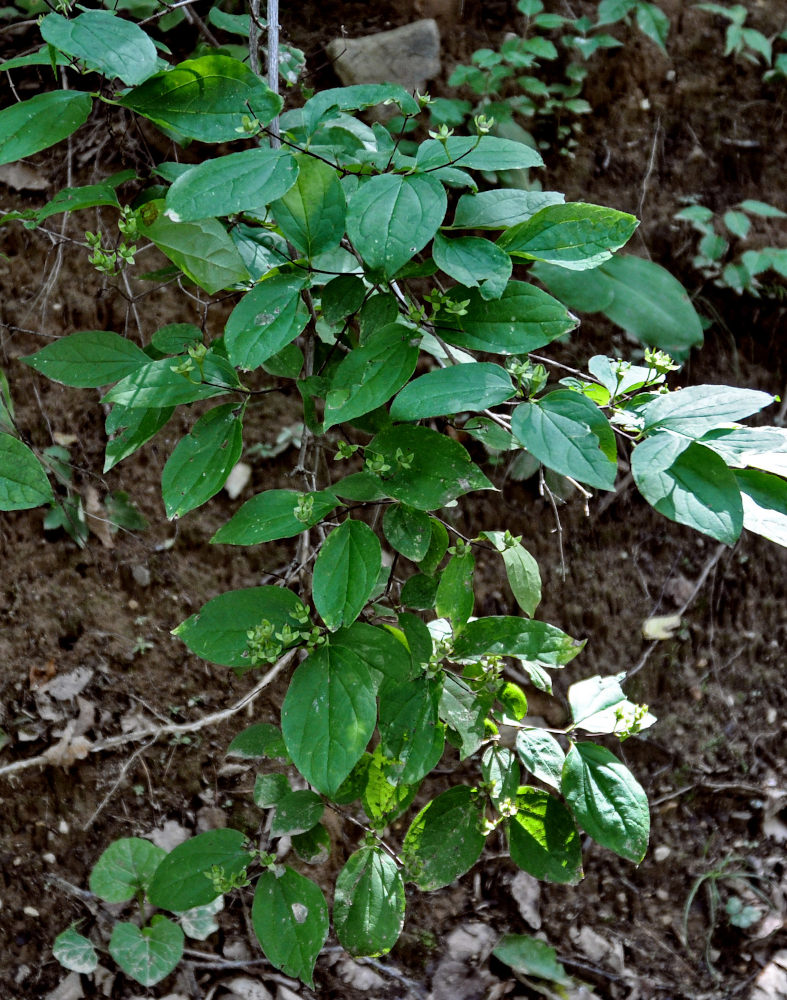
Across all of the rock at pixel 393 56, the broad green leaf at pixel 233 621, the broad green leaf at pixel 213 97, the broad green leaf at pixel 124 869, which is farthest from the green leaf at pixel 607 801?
the rock at pixel 393 56

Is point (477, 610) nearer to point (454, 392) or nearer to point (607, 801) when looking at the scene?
point (607, 801)

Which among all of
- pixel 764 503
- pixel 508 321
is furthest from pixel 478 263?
pixel 764 503

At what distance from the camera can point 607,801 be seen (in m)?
1.30

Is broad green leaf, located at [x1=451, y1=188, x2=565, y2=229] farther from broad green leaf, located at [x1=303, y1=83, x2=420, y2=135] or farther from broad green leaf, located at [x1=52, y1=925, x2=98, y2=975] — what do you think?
broad green leaf, located at [x1=52, y1=925, x2=98, y2=975]

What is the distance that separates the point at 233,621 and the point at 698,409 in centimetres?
70

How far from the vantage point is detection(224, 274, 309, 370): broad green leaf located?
1071 mm

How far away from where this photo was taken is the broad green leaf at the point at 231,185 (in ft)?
3.31

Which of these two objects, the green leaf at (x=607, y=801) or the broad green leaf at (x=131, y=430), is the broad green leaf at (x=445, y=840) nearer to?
the green leaf at (x=607, y=801)

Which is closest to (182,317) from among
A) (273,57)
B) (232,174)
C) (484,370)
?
(273,57)

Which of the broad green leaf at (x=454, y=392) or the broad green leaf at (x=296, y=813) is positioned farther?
the broad green leaf at (x=296, y=813)

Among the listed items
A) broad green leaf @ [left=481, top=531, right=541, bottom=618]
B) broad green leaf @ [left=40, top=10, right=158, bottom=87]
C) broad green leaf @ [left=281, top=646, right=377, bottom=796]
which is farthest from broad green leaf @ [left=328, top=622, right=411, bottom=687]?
broad green leaf @ [left=40, top=10, right=158, bottom=87]

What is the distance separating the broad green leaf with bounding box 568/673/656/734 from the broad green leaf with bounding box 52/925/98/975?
122cm

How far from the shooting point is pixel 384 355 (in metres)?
1.12

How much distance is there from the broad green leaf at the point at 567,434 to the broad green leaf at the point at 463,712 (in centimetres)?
45
